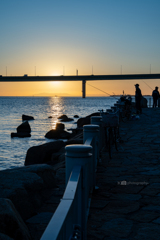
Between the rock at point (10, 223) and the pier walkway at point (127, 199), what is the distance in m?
0.85

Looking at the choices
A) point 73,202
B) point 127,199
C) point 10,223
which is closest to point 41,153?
point 127,199

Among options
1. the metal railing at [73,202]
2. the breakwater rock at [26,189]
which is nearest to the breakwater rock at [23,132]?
the breakwater rock at [26,189]

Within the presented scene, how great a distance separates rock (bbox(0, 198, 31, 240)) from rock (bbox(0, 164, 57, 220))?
2.85ft

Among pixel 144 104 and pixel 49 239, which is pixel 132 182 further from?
pixel 144 104

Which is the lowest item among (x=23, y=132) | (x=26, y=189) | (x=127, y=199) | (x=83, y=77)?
(x=23, y=132)

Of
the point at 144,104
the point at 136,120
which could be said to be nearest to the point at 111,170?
the point at 136,120

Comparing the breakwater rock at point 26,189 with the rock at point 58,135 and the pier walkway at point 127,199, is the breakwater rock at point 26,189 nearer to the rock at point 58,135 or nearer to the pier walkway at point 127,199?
the pier walkway at point 127,199

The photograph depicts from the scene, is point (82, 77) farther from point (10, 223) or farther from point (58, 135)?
point (10, 223)

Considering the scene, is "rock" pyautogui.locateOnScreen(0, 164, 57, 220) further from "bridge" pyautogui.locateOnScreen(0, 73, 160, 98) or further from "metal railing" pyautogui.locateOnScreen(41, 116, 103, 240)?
"bridge" pyautogui.locateOnScreen(0, 73, 160, 98)

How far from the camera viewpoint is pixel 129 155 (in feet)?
26.9

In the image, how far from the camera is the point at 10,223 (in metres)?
3.41

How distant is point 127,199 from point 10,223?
216cm

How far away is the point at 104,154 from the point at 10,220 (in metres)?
5.34

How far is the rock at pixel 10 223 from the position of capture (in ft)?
11.1
